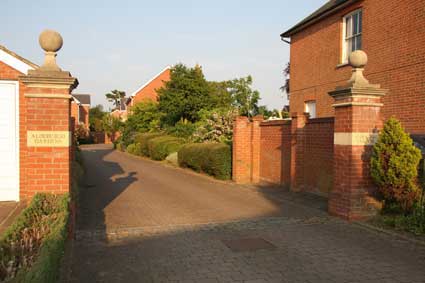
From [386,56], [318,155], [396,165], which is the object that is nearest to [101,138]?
[386,56]

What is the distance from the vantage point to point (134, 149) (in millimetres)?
31359

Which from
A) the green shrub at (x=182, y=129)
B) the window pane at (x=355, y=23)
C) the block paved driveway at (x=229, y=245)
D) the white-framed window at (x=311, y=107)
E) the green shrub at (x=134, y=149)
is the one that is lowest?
the block paved driveway at (x=229, y=245)

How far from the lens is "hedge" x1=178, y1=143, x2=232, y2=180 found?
1380cm

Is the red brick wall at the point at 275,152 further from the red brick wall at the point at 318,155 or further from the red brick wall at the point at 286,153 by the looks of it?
the red brick wall at the point at 318,155

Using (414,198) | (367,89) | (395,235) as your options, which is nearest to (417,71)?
(367,89)

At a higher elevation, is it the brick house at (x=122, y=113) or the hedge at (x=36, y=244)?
the brick house at (x=122, y=113)

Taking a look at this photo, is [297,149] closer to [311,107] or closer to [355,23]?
[311,107]

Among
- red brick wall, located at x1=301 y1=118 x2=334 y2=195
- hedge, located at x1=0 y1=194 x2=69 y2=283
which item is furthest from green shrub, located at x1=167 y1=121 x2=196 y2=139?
hedge, located at x1=0 y1=194 x2=69 y2=283

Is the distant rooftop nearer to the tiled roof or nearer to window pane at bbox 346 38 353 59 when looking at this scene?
the tiled roof

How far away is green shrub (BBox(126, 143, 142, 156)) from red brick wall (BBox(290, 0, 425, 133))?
17.3 metres

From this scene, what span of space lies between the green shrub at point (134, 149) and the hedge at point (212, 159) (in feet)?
42.9

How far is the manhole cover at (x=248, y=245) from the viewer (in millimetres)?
5469

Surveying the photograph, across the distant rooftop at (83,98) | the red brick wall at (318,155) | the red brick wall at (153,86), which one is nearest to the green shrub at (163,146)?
the red brick wall at (318,155)

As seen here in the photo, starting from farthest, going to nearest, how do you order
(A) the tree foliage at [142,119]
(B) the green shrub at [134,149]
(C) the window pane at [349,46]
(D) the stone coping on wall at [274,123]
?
(A) the tree foliage at [142,119]
(B) the green shrub at [134,149]
(C) the window pane at [349,46]
(D) the stone coping on wall at [274,123]
